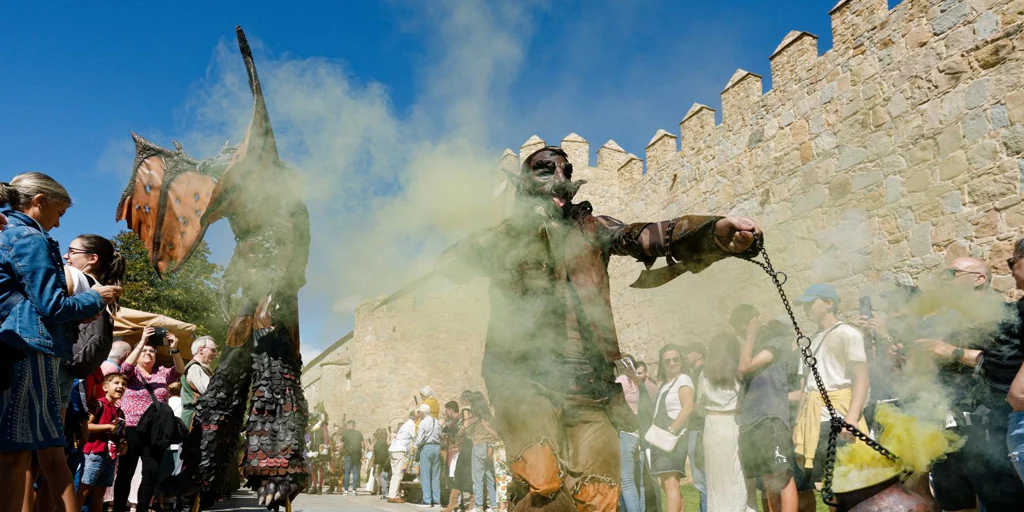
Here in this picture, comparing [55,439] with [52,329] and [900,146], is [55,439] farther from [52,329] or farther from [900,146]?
[900,146]

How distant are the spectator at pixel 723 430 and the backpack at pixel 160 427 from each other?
4.15 m

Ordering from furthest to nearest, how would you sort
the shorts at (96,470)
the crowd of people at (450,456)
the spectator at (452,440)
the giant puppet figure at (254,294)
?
1. the spectator at (452,440)
2. the crowd of people at (450,456)
3. the shorts at (96,470)
4. the giant puppet figure at (254,294)

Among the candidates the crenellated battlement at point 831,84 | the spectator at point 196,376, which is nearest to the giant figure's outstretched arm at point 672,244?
the spectator at point 196,376

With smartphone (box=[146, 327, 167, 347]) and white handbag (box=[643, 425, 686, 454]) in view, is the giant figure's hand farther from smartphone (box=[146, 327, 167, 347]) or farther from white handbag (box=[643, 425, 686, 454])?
smartphone (box=[146, 327, 167, 347])

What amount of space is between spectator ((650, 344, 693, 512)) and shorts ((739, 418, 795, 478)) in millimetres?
1036

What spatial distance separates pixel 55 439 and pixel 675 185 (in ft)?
35.9

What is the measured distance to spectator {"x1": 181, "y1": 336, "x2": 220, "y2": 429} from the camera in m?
5.58

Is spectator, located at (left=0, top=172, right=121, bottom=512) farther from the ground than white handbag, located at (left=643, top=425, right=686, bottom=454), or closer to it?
farther from the ground

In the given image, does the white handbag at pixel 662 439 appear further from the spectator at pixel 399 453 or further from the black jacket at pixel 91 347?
the spectator at pixel 399 453

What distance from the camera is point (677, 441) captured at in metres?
5.74

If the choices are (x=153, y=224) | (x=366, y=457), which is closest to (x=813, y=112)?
(x=153, y=224)

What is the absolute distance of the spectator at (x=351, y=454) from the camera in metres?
14.2

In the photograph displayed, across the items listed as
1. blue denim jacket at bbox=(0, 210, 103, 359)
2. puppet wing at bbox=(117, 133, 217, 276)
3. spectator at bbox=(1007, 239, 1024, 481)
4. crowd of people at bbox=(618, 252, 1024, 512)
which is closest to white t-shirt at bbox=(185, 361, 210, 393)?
puppet wing at bbox=(117, 133, 217, 276)

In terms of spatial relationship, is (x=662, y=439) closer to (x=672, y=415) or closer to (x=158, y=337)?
(x=672, y=415)
